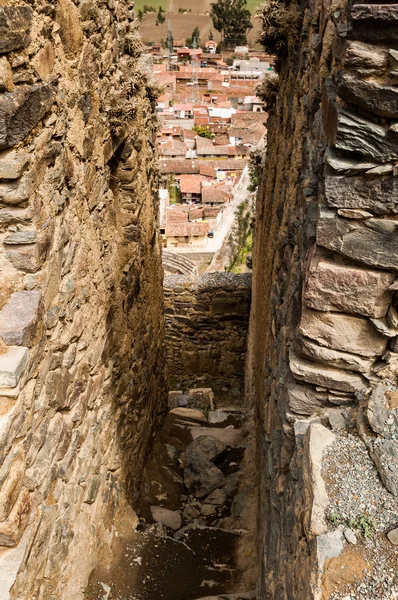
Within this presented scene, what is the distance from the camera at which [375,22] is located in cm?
188

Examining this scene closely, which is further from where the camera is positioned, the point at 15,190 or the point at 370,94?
the point at 15,190

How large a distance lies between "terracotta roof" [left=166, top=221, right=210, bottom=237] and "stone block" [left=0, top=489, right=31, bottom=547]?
20933 millimetres

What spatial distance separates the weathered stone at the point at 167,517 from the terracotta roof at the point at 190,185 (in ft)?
80.5

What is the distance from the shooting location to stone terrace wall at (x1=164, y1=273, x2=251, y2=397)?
9.71 metres

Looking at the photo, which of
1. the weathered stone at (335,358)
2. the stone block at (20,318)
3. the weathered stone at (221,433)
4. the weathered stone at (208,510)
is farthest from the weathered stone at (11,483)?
the weathered stone at (221,433)

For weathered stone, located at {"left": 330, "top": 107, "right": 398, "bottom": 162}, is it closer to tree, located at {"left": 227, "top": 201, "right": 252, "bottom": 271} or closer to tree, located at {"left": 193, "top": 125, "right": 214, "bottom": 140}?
tree, located at {"left": 227, "top": 201, "right": 252, "bottom": 271}

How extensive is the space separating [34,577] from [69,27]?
331cm

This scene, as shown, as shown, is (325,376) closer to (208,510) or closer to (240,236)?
(208,510)

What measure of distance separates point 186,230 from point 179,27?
63070 millimetres

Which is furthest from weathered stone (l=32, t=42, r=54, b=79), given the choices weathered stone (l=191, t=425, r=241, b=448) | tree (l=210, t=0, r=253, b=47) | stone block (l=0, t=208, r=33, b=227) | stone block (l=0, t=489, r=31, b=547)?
tree (l=210, t=0, r=253, b=47)

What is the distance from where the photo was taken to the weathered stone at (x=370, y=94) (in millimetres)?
1965

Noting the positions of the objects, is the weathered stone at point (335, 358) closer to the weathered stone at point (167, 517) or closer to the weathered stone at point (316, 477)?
the weathered stone at point (316, 477)

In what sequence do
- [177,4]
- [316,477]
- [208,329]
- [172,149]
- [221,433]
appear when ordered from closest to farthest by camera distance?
[316,477] < [221,433] < [208,329] < [172,149] < [177,4]

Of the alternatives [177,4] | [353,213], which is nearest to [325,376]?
[353,213]
